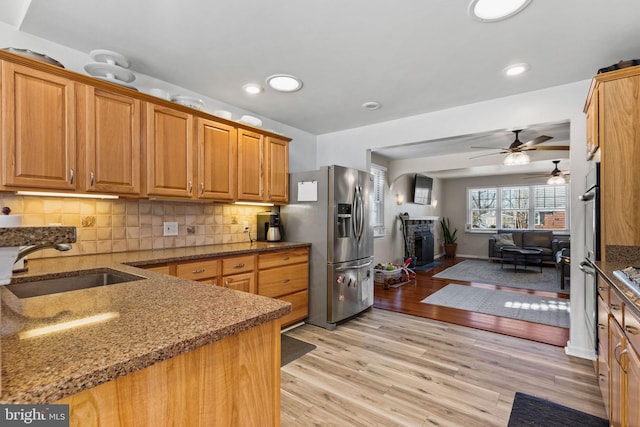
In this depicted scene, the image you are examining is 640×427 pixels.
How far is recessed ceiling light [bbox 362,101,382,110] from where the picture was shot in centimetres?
325

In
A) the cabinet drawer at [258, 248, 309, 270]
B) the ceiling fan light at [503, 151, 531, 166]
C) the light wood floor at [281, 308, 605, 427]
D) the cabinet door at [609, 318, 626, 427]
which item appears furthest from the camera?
the ceiling fan light at [503, 151, 531, 166]

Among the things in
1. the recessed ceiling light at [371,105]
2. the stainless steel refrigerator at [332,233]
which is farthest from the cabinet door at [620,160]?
the stainless steel refrigerator at [332,233]

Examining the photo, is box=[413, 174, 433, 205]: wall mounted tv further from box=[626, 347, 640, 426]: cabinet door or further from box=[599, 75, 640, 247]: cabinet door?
box=[626, 347, 640, 426]: cabinet door

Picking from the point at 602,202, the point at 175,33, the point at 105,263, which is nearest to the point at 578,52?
the point at 602,202

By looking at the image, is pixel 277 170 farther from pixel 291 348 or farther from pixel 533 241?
pixel 533 241

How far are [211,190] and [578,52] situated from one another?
10.0 ft

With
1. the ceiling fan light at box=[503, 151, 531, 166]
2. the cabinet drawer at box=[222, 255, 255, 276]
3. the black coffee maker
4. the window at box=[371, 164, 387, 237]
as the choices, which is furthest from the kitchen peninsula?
the window at box=[371, 164, 387, 237]

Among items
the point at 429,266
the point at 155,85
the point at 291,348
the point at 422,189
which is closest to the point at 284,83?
the point at 155,85

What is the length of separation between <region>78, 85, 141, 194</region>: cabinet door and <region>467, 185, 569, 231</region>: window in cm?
873

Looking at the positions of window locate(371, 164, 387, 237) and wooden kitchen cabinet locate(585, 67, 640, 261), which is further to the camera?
window locate(371, 164, 387, 237)

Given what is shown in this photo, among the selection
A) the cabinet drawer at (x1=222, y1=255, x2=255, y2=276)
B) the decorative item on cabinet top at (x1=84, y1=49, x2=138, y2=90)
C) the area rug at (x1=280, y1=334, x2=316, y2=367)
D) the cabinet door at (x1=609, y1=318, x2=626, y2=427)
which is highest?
the decorative item on cabinet top at (x1=84, y1=49, x2=138, y2=90)

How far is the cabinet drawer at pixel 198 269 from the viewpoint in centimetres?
237

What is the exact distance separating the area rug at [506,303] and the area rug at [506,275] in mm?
764

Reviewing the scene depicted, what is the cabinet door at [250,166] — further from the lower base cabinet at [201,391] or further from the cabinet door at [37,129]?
the lower base cabinet at [201,391]
